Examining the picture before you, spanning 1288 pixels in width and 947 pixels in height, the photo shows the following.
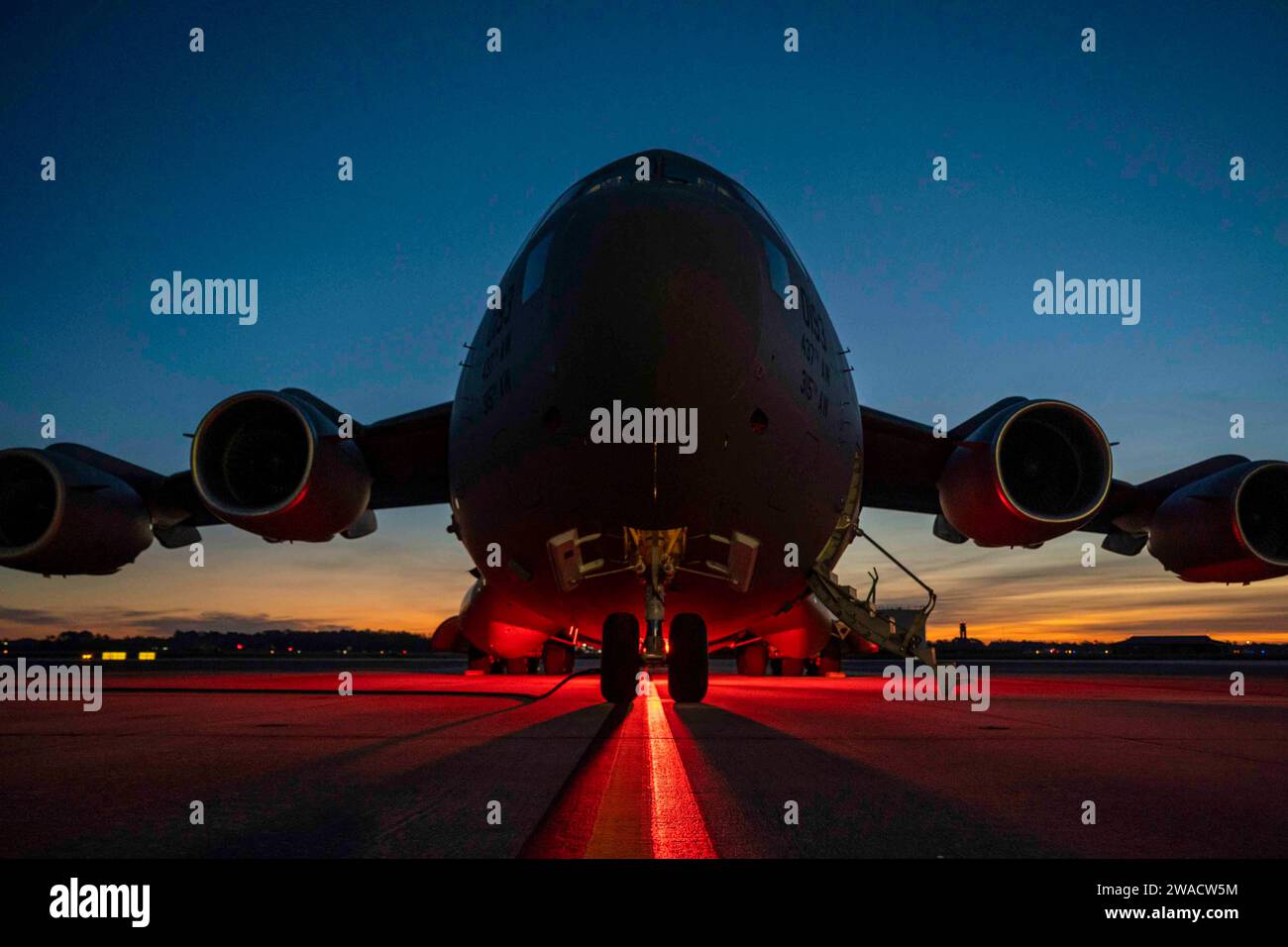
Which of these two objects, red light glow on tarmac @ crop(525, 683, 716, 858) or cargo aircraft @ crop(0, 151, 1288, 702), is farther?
cargo aircraft @ crop(0, 151, 1288, 702)

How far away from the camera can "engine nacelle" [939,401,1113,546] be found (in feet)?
25.4

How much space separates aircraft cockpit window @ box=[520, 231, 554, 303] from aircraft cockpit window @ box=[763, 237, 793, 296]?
145 cm

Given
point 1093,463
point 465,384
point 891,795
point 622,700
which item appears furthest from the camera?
point 1093,463

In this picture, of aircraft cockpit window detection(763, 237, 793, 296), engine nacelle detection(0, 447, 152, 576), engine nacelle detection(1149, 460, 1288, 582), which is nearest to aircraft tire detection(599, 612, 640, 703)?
aircraft cockpit window detection(763, 237, 793, 296)

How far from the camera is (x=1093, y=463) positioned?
780 centimetres

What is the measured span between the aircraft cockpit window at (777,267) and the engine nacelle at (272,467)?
425cm

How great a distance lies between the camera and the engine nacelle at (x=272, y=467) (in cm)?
744

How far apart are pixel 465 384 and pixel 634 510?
2.07m

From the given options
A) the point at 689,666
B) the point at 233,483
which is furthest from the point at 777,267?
the point at 233,483

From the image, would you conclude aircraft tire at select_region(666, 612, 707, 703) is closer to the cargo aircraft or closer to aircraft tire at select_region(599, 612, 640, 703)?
the cargo aircraft

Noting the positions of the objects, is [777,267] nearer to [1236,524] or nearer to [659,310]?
[659,310]
